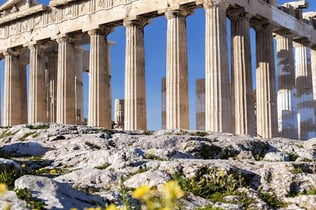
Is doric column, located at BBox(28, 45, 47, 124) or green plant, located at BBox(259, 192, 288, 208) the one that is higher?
doric column, located at BBox(28, 45, 47, 124)

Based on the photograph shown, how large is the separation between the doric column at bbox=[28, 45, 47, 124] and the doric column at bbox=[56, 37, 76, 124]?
2.68 metres

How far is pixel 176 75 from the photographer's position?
32.3 meters

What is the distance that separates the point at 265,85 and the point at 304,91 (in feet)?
23.3

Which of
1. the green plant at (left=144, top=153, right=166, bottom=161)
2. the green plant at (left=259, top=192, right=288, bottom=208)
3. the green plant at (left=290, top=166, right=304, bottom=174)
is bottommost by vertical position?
the green plant at (left=259, top=192, right=288, bottom=208)

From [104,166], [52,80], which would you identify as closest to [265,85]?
[52,80]

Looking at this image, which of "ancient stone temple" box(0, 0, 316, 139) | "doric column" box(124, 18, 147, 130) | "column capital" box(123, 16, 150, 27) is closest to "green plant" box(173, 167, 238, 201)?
"ancient stone temple" box(0, 0, 316, 139)

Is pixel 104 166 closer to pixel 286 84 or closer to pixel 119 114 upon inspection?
pixel 286 84

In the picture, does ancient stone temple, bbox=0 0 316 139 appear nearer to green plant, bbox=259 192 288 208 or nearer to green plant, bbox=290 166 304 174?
green plant, bbox=290 166 304 174

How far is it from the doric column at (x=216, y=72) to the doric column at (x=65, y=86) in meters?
11.6

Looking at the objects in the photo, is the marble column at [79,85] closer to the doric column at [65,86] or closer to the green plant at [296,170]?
the doric column at [65,86]

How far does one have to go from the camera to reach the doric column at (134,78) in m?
34.4

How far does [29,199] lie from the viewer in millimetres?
8406

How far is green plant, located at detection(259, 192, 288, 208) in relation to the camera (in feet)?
37.3

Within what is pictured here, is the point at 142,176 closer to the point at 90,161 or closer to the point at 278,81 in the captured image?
the point at 90,161
